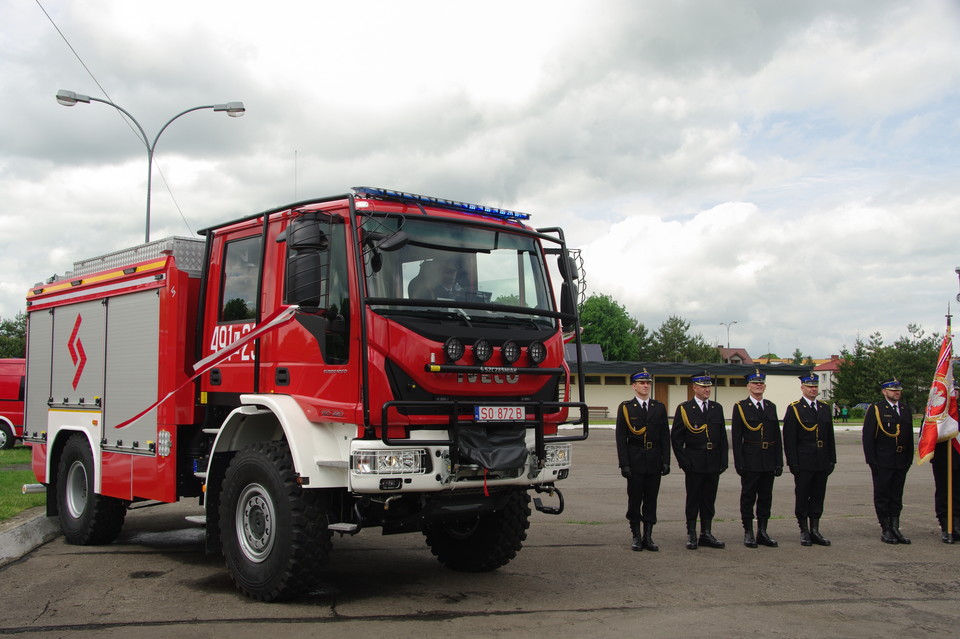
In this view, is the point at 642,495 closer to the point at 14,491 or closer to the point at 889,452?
the point at 889,452

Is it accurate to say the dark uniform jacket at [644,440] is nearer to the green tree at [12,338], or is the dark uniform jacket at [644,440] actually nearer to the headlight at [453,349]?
the headlight at [453,349]

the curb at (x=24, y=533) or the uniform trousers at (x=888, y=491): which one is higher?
the uniform trousers at (x=888, y=491)

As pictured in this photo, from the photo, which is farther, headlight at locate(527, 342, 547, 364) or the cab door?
the cab door

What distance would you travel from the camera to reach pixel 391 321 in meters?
6.17

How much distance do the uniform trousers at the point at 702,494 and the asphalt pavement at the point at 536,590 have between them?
42cm

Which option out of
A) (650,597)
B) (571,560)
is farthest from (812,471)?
(650,597)

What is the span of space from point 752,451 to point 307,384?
18.4 ft

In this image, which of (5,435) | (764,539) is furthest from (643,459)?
(5,435)


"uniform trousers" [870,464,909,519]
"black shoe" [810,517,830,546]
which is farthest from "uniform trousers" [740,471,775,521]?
"uniform trousers" [870,464,909,519]

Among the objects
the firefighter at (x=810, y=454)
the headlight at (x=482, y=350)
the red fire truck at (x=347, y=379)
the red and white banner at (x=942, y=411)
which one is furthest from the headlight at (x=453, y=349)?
the red and white banner at (x=942, y=411)

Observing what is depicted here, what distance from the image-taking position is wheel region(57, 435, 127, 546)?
9047 mm

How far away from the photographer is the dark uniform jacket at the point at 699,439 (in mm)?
9531

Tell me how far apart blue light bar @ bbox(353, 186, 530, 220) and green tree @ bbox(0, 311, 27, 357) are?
194 ft

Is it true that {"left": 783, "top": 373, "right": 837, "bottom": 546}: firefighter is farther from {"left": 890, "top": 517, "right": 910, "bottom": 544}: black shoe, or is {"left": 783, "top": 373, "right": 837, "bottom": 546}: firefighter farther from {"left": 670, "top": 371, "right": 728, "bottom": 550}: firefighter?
{"left": 670, "top": 371, "right": 728, "bottom": 550}: firefighter
